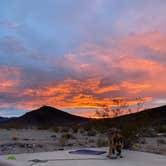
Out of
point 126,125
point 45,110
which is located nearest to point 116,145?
point 126,125

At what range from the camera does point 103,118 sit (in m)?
28.8

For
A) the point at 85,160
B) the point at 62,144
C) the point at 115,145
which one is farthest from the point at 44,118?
the point at 85,160

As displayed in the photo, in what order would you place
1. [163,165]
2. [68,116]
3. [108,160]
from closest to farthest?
[163,165], [108,160], [68,116]

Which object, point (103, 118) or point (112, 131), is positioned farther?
point (103, 118)

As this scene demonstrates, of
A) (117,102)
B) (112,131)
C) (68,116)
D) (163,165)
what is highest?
(68,116)

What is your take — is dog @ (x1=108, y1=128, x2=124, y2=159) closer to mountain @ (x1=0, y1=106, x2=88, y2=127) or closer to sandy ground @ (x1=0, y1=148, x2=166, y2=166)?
sandy ground @ (x1=0, y1=148, x2=166, y2=166)

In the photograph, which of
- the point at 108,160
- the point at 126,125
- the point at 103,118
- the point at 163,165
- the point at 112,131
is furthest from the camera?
the point at 103,118

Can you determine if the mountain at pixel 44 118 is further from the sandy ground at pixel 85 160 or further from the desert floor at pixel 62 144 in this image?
the sandy ground at pixel 85 160

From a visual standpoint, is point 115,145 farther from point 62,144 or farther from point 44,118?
point 44,118

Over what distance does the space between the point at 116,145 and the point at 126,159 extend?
72cm

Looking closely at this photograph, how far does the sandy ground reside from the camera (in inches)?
674

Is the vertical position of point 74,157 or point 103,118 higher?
point 103,118

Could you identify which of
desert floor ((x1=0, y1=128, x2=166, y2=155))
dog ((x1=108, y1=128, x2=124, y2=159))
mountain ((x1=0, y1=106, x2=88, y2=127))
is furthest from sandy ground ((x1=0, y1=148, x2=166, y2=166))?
mountain ((x1=0, y1=106, x2=88, y2=127))

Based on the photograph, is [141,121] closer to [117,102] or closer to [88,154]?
[117,102]
